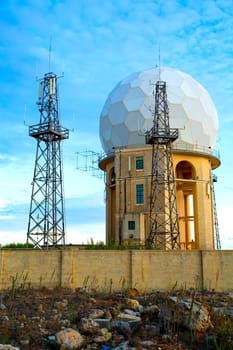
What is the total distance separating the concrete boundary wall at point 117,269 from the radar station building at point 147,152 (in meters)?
9.34

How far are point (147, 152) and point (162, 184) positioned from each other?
2844 millimetres

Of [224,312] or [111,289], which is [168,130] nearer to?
[111,289]

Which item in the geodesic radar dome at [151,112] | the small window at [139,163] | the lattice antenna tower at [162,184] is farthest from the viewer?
the geodesic radar dome at [151,112]

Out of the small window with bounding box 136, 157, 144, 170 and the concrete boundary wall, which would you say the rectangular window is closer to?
the small window with bounding box 136, 157, 144, 170

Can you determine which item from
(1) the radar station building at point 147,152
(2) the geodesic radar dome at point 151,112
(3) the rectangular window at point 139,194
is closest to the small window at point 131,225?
(1) the radar station building at point 147,152

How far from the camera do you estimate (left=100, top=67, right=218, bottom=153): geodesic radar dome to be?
35.2 metres

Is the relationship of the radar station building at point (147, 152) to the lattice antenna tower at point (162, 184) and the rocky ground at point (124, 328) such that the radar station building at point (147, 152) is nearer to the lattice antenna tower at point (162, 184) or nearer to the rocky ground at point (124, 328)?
the lattice antenna tower at point (162, 184)

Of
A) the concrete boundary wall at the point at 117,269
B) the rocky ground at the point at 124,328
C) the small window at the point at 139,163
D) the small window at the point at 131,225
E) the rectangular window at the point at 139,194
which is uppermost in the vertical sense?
the small window at the point at 139,163

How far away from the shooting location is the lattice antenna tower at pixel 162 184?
1209 inches

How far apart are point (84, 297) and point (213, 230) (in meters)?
20.4

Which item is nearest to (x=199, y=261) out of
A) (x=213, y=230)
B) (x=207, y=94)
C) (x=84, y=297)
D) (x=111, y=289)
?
(x=111, y=289)

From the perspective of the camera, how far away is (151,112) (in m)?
35.0

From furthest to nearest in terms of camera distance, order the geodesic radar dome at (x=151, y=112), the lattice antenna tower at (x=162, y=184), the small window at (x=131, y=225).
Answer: the geodesic radar dome at (x=151, y=112), the small window at (x=131, y=225), the lattice antenna tower at (x=162, y=184)

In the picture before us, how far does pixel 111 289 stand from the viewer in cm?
2186
